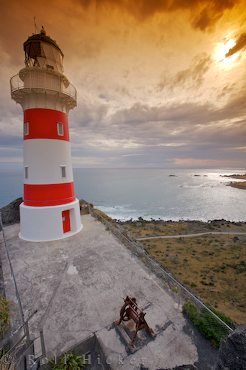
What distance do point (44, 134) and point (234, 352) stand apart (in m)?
10.5

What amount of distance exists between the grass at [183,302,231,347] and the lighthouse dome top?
39.7 feet

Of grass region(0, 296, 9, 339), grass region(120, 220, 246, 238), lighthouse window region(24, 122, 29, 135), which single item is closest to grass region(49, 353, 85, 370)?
grass region(0, 296, 9, 339)

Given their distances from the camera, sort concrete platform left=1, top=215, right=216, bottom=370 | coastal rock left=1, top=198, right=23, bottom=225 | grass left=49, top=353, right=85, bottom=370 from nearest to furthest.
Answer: grass left=49, top=353, right=85, bottom=370 → concrete platform left=1, top=215, right=216, bottom=370 → coastal rock left=1, top=198, right=23, bottom=225

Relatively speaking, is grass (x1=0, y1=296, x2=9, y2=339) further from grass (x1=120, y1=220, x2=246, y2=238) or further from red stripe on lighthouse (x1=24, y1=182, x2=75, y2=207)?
grass (x1=120, y1=220, x2=246, y2=238)

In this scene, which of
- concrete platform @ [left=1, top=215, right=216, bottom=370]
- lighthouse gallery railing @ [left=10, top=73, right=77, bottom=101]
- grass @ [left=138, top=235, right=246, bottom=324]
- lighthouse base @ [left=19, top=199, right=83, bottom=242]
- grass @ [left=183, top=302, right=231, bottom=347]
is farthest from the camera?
grass @ [left=138, top=235, right=246, bottom=324]

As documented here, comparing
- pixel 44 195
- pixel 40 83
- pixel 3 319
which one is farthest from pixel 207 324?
pixel 40 83

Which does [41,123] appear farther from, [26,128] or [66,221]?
[66,221]

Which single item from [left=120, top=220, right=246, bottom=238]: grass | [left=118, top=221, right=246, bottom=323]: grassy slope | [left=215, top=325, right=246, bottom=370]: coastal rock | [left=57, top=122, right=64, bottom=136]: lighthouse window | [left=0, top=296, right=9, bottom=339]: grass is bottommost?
[left=120, top=220, right=246, bottom=238]: grass

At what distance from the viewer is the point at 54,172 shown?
10.5 m

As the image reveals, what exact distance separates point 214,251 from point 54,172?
54.1 ft

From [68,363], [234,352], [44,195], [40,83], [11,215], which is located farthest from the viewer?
[11,215]

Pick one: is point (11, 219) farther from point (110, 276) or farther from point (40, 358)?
point (40, 358)

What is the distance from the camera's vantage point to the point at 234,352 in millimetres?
2975

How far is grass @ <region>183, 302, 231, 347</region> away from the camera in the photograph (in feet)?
15.0
